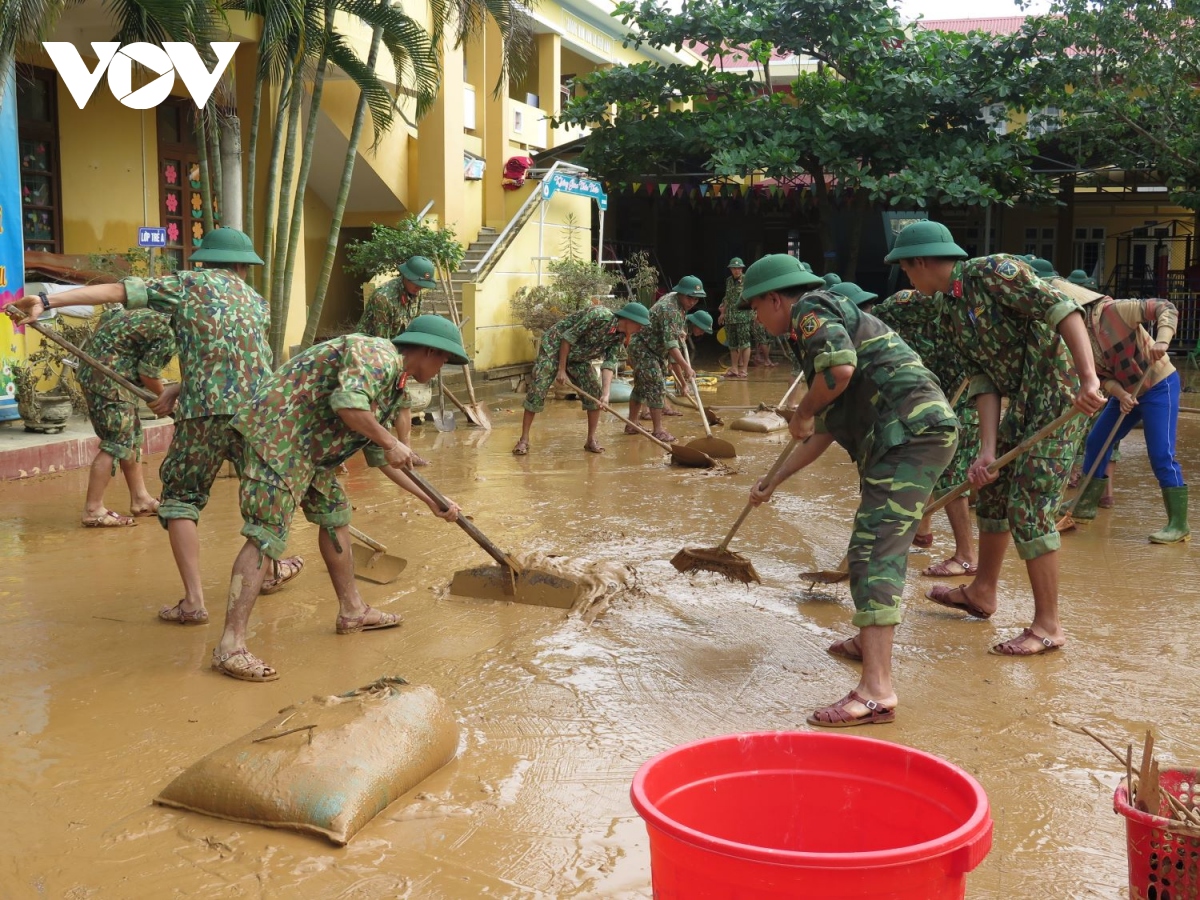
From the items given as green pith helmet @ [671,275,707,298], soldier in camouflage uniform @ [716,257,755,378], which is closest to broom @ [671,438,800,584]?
green pith helmet @ [671,275,707,298]

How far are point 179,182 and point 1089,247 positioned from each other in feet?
62.4

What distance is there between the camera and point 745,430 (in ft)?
40.7

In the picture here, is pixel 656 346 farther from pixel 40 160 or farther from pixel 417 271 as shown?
pixel 40 160

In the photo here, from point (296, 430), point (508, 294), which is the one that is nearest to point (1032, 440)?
point (296, 430)

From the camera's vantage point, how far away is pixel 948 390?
260 inches

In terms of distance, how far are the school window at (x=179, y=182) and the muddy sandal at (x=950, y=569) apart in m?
9.97

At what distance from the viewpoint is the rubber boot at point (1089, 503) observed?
301 inches

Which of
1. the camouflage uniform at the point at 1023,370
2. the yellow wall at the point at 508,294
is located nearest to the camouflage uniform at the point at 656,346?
the yellow wall at the point at 508,294

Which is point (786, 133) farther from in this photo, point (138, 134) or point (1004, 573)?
point (1004, 573)

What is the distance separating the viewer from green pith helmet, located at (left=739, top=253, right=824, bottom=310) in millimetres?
4270

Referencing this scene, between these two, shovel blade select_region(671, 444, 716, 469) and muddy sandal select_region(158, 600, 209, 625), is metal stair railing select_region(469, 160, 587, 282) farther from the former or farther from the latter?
muddy sandal select_region(158, 600, 209, 625)

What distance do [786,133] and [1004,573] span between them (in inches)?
491

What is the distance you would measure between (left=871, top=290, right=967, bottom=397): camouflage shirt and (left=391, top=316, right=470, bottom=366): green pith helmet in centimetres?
284

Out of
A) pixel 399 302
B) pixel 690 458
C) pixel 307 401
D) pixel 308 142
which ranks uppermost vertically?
pixel 308 142
